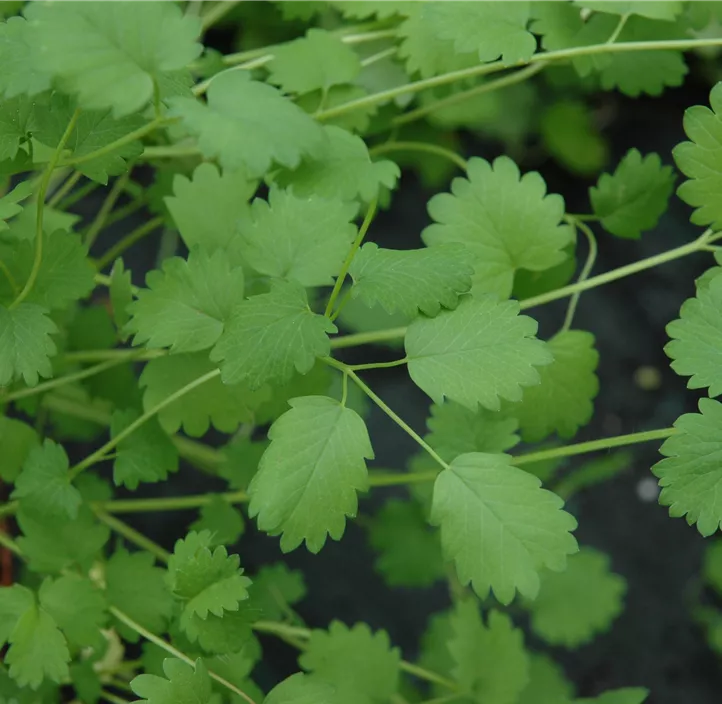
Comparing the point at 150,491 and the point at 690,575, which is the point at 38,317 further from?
the point at 690,575

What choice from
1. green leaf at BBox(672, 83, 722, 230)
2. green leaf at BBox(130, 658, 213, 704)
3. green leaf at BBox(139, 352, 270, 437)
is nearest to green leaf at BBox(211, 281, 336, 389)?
green leaf at BBox(139, 352, 270, 437)

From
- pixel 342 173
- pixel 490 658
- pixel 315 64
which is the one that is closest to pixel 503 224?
pixel 342 173

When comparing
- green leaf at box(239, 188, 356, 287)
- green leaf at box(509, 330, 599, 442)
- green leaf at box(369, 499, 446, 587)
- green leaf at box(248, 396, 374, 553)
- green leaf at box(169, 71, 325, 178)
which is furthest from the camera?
green leaf at box(369, 499, 446, 587)

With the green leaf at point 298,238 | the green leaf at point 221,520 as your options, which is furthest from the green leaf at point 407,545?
the green leaf at point 298,238

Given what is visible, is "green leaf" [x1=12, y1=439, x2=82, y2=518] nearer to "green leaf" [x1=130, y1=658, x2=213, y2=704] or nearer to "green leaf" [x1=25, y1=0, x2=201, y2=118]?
"green leaf" [x1=130, y1=658, x2=213, y2=704]

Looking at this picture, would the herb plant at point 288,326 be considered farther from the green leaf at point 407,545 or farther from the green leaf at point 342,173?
the green leaf at point 407,545

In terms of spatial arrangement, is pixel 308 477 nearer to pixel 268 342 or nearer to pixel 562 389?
pixel 268 342
